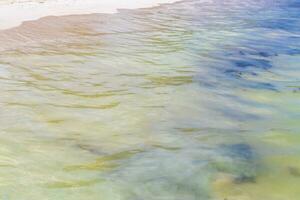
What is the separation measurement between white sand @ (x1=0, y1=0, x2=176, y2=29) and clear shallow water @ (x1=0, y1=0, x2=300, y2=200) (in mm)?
1379

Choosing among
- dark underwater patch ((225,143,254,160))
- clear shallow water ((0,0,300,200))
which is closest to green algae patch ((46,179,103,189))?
clear shallow water ((0,0,300,200))

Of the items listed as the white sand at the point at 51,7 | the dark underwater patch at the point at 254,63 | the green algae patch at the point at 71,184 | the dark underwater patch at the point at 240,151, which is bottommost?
the dark underwater patch at the point at 240,151

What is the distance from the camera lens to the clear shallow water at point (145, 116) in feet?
17.3

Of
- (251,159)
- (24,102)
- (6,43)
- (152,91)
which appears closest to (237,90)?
(152,91)

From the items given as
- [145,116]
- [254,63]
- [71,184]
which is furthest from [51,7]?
[71,184]

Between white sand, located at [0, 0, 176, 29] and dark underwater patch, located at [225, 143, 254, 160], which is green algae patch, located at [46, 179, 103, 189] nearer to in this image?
dark underwater patch, located at [225, 143, 254, 160]

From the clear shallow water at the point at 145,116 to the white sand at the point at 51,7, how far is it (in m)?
1.38

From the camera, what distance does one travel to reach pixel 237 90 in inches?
353

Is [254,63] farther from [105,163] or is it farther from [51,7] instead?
[51,7]

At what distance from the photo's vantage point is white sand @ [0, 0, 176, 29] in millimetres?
15089

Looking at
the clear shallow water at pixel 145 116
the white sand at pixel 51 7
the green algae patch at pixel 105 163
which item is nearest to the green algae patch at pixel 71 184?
the clear shallow water at pixel 145 116

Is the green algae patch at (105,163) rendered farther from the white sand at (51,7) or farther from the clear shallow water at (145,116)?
the white sand at (51,7)

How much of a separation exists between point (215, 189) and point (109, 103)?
10.3 ft

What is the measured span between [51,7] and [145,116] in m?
11.3
